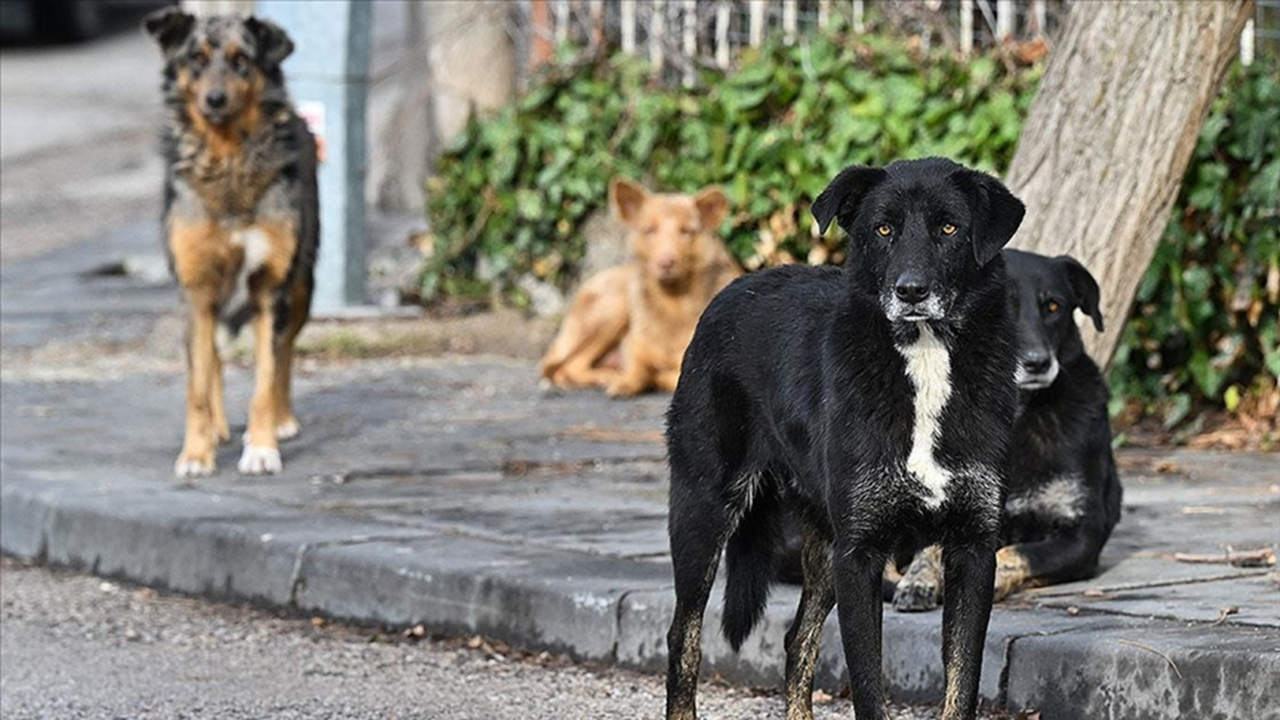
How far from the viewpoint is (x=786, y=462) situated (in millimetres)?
4836

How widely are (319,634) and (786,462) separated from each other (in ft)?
7.58

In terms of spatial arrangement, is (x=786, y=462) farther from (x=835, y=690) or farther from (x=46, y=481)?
(x=46, y=481)

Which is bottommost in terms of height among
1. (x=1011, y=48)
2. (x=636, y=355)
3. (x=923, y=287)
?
(x=636, y=355)

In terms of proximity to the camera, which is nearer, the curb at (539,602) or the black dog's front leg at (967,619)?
the black dog's front leg at (967,619)

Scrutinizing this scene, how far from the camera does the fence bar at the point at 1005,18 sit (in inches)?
434

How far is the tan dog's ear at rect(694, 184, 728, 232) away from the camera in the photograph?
10562 millimetres

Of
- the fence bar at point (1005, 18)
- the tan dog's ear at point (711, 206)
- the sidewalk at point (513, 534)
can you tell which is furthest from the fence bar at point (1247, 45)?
the tan dog's ear at point (711, 206)

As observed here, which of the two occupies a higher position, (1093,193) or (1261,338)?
(1093,193)

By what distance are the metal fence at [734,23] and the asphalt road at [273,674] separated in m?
5.63

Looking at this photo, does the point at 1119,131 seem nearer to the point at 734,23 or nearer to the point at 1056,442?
the point at 1056,442

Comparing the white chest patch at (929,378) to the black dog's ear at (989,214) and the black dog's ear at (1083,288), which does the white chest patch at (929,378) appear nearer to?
the black dog's ear at (989,214)

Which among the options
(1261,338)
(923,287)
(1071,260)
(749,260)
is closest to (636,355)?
(749,260)

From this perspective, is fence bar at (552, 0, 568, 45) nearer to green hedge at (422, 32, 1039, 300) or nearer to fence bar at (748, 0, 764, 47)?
green hedge at (422, 32, 1039, 300)

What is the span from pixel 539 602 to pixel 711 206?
184 inches
